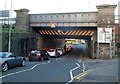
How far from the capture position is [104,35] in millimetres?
33750

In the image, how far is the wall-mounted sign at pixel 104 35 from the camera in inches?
1325

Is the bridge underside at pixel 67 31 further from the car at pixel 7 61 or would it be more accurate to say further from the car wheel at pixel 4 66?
the car wheel at pixel 4 66

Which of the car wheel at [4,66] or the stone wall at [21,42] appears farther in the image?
the stone wall at [21,42]

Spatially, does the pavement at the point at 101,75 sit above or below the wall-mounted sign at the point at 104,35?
below

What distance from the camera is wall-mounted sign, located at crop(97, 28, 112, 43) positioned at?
1325 inches

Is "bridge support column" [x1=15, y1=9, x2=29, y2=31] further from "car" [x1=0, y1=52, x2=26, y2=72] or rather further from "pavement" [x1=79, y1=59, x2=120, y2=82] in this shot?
"pavement" [x1=79, y1=59, x2=120, y2=82]

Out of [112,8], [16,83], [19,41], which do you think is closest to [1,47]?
[19,41]

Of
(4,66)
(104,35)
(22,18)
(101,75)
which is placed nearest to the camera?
(101,75)

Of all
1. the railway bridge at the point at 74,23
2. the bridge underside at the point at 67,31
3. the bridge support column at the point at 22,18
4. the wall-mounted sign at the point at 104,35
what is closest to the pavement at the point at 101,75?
the wall-mounted sign at the point at 104,35

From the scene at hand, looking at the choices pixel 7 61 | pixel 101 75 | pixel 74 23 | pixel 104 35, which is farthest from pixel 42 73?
pixel 74 23

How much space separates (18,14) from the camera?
37.8 m

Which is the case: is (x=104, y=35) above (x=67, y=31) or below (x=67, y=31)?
below

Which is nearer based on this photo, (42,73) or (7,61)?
(42,73)

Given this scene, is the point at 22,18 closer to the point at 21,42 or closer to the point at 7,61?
the point at 21,42
